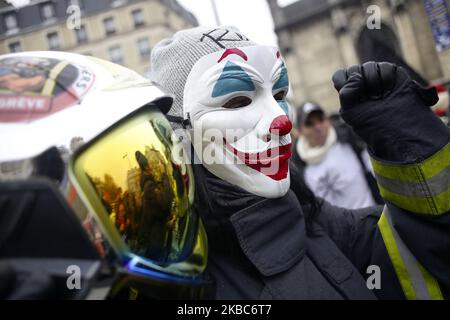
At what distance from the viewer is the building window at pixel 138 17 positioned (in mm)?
12930

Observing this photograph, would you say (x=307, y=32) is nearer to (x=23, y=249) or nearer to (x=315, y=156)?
(x=315, y=156)

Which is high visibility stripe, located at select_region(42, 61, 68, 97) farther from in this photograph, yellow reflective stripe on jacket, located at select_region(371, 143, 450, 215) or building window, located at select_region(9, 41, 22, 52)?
yellow reflective stripe on jacket, located at select_region(371, 143, 450, 215)

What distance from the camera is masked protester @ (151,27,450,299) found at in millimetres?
849

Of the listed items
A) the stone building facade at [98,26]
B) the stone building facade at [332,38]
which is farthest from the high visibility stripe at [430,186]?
the stone building facade at [332,38]

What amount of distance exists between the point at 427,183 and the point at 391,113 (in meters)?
0.19

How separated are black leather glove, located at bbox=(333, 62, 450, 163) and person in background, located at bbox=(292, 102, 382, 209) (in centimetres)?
138

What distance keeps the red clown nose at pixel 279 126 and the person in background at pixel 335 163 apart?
5.02 feet

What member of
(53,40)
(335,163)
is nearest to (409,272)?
(335,163)

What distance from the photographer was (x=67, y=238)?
21.2 inches

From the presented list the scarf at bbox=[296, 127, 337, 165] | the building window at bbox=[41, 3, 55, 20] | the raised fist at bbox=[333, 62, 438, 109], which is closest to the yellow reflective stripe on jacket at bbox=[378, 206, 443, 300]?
the raised fist at bbox=[333, 62, 438, 109]

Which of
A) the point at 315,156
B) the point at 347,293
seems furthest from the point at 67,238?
the point at 315,156

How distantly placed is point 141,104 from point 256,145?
0.30 meters

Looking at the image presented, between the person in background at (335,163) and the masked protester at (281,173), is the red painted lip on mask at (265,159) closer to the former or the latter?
the masked protester at (281,173)

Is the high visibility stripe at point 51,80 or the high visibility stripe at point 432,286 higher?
the high visibility stripe at point 51,80
